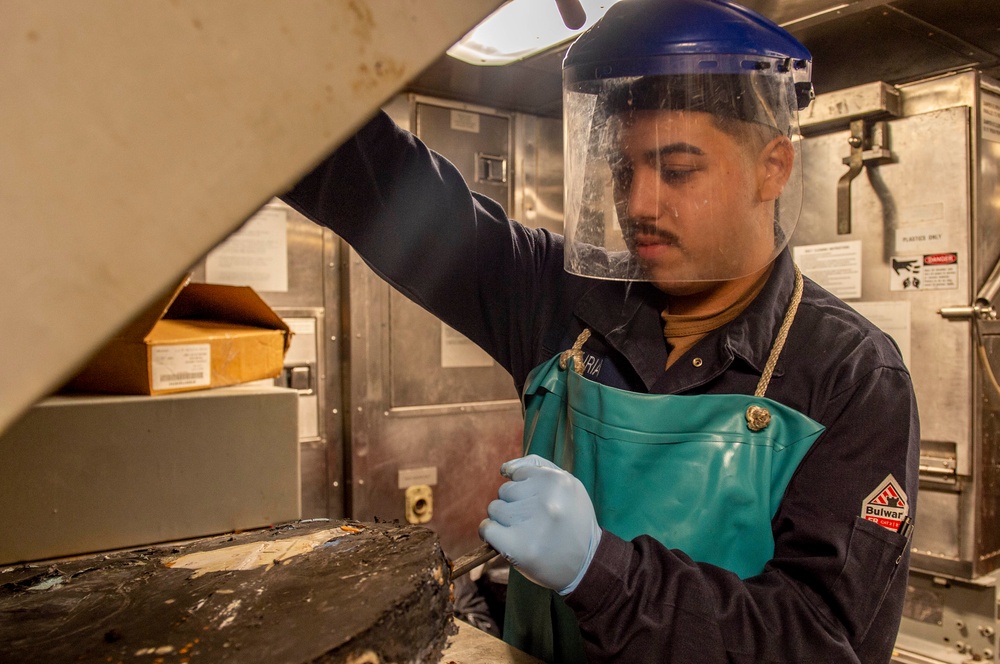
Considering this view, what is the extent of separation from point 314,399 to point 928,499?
7.32 ft

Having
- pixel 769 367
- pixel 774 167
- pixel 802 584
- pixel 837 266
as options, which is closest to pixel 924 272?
pixel 837 266

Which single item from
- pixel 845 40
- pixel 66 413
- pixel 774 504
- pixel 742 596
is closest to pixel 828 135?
pixel 845 40

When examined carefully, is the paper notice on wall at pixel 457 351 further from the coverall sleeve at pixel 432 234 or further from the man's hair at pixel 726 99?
the man's hair at pixel 726 99

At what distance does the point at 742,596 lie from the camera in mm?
1056

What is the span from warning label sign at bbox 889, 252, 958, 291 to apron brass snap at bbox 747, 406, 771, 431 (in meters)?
1.50

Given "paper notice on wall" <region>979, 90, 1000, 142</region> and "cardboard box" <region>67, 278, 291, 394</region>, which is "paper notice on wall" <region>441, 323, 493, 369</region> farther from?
"paper notice on wall" <region>979, 90, 1000, 142</region>

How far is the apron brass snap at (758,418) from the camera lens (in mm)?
1190

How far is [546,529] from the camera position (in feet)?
3.46

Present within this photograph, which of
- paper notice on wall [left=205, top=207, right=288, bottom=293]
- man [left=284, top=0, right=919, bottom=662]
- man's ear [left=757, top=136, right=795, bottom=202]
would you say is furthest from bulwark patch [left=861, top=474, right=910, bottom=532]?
paper notice on wall [left=205, top=207, right=288, bottom=293]

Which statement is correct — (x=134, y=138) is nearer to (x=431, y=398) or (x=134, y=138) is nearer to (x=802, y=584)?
(x=802, y=584)

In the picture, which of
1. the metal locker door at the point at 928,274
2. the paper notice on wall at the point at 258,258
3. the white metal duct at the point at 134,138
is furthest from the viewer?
the paper notice on wall at the point at 258,258

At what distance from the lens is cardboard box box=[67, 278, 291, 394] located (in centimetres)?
138

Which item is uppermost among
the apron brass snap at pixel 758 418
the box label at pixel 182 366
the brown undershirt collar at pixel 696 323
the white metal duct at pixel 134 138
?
the white metal duct at pixel 134 138

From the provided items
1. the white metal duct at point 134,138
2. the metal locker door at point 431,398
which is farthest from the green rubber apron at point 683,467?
the metal locker door at point 431,398
